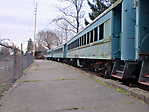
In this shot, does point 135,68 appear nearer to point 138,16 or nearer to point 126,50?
point 126,50

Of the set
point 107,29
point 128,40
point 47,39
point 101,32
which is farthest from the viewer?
point 47,39

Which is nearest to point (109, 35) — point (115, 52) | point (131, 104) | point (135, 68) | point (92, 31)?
point (115, 52)

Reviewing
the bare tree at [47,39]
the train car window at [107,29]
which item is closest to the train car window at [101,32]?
the train car window at [107,29]

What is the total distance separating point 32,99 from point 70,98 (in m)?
1.13

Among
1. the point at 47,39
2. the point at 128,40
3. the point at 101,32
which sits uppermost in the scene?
A: the point at 47,39

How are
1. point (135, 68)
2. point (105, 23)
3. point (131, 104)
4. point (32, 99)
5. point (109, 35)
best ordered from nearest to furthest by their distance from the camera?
point (131, 104) → point (32, 99) → point (135, 68) → point (109, 35) → point (105, 23)

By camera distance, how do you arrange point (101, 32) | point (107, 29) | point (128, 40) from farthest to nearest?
point (101, 32) → point (107, 29) → point (128, 40)

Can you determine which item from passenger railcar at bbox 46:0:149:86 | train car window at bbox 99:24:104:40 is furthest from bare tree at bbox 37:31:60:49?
passenger railcar at bbox 46:0:149:86

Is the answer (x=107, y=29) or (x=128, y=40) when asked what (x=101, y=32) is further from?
(x=128, y=40)

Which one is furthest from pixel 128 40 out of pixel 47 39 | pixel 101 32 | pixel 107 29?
pixel 47 39

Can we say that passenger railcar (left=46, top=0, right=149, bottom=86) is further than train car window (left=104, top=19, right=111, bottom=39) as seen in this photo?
No

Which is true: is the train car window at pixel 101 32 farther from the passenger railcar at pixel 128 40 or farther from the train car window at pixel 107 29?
the train car window at pixel 107 29

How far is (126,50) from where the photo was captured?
31.8 feet

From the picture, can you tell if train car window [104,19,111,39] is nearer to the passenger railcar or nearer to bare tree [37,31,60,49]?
the passenger railcar
